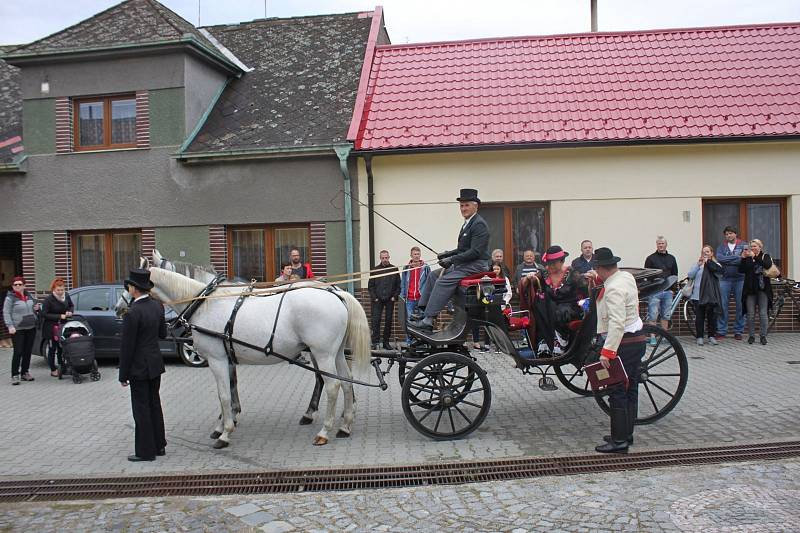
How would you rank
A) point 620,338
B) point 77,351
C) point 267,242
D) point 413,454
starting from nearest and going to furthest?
point 620,338 < point 413,454 < point 77,351 < point 267,242

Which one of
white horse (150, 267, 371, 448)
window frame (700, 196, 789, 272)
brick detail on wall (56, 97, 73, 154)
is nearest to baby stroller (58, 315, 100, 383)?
white horse (150, 267, 371, 448)

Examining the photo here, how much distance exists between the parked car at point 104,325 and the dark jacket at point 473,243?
19.4ft

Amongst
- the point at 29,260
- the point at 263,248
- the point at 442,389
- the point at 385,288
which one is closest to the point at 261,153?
the point at 263,248

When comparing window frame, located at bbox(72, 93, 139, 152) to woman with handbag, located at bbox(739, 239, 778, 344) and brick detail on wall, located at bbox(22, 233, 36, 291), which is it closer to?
brick detail on wall, located at bbox(22, 233, 36, 291)

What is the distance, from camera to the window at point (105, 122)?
13953mm

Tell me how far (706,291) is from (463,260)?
22.2 feet

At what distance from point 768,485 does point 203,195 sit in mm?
10957

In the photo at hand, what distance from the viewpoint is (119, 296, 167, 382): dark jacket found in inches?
249

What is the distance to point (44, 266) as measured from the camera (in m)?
14.1

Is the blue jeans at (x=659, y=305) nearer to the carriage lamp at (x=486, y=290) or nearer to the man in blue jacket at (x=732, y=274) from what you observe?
the man in blue jacket at (x=732, y=274)

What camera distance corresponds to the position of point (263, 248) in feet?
45.1

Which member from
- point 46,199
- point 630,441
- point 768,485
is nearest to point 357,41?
point 46,199

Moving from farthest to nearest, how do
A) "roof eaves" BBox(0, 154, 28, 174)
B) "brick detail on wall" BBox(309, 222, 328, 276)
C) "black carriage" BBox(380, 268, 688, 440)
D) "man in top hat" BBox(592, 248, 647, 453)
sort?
"roof eaves" BBox(0, 154, 28, 174), "brick detail on wall" BBox(309, 222, 328, 276), "black carriage" BBox(380, 268, 688, 440), "man in top hat" BBox(592, 248, 647, 453)

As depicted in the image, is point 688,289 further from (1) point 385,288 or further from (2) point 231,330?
(2) point 231,330
